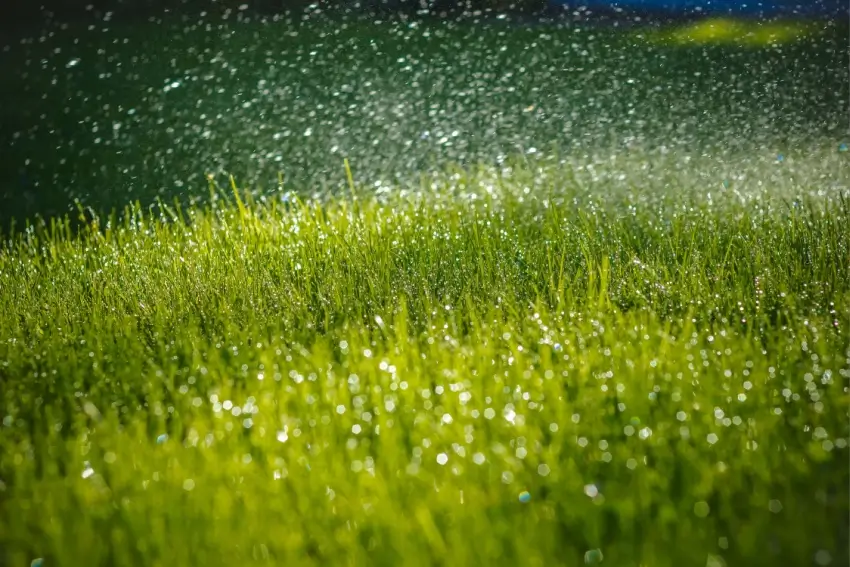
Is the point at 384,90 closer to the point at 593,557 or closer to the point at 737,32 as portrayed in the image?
the point at 737,32

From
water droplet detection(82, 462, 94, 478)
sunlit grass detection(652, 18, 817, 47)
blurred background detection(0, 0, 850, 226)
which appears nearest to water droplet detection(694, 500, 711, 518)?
water droplet detection(82, 462, 94, 478)

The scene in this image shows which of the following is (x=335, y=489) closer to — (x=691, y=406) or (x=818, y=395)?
(x=691, y=406)

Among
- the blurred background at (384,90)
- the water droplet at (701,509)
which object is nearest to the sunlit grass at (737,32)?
the blurred background at (384,90)

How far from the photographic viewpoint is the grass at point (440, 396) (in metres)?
1.09

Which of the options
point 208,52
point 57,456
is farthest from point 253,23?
point 57,456

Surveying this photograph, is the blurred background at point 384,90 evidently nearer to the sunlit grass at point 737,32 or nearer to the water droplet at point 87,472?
the sunlit grass at point 737,32

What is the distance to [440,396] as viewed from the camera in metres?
1.45

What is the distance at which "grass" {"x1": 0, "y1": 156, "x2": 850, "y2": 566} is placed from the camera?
109 cm

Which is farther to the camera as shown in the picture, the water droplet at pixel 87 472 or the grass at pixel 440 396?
the water droplet at pixel 87 472

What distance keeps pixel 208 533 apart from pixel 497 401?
0.52m

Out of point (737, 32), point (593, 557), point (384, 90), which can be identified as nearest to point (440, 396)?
point (593, 557)

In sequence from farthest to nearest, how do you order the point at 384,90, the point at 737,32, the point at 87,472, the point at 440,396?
the point at 737,32 < the point at 384,90 < the point at 440,396 < the point at 87,472

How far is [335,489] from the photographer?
1.19 meters

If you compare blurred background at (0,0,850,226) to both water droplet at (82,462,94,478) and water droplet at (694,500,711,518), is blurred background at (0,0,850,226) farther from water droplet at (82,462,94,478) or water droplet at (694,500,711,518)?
water droplet at (694,500,711,518)
